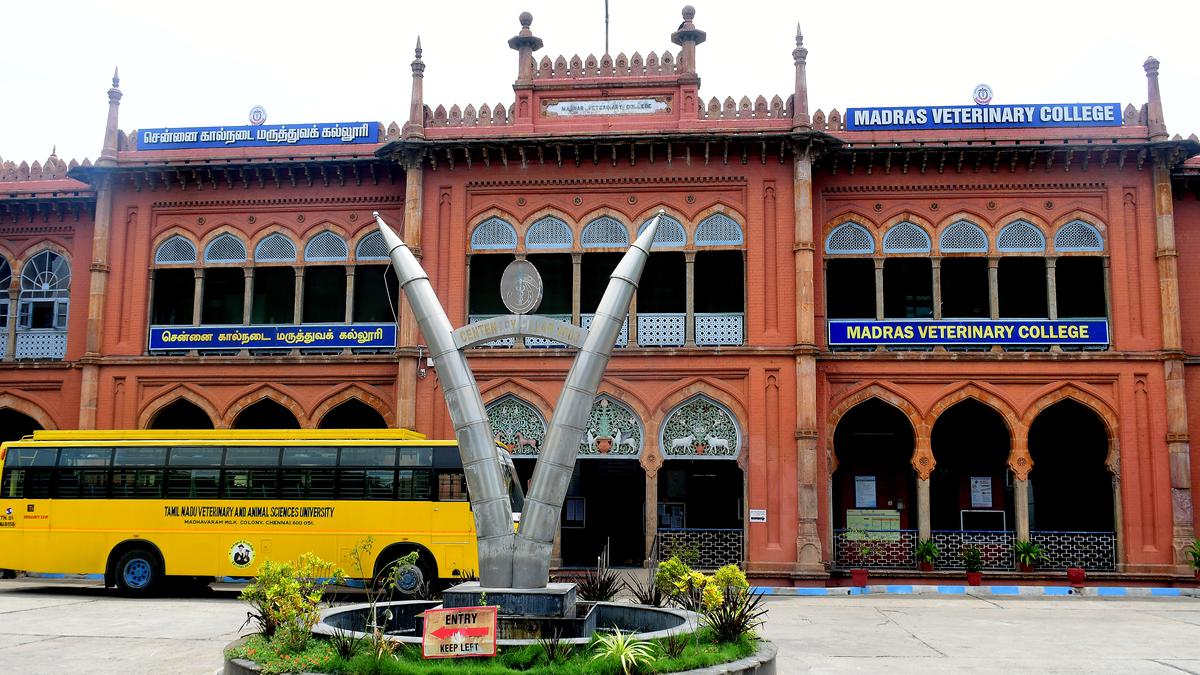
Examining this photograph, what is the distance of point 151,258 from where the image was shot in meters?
22.8

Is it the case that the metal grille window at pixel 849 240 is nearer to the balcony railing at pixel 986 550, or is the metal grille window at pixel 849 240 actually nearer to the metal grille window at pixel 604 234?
the metal grille window at pixel 604 234

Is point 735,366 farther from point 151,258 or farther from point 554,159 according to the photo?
point 151,258

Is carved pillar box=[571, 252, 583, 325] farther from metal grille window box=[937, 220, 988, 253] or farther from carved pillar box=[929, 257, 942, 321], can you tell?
metal grille window box=[937, 220, 988, 253]

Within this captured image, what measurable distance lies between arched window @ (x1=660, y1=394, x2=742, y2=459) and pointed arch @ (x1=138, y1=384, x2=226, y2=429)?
9.31 meters

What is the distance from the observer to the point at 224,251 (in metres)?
22.8

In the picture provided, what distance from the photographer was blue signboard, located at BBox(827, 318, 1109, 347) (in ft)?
68.4

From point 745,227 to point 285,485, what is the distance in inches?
391

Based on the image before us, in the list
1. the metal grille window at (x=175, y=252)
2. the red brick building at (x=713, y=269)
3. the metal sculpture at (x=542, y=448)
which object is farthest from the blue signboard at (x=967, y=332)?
the metal grille window at (x=175, y=252)

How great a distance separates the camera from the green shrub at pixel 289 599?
30.3ft

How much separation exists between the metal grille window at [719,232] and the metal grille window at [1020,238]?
Result: 5.26m

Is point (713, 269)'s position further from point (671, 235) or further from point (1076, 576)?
point (1076, 576)

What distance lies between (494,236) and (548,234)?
110 centimetres

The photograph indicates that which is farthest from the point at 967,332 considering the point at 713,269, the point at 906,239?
the point at 713,269

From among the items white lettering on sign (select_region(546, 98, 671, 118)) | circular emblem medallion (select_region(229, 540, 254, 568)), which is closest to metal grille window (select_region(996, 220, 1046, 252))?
white lettering on sign (select_region(546, 98, 671, 118))
